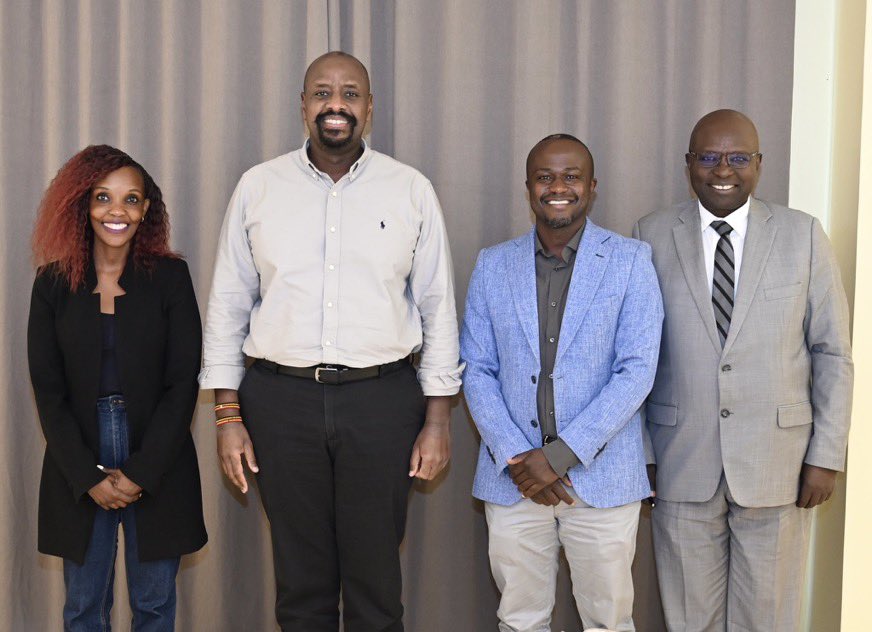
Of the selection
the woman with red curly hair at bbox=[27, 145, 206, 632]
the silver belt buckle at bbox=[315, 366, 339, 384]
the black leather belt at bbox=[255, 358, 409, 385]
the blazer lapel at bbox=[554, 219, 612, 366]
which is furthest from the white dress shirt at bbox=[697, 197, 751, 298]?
the woman with red curly hair at bbox=[27, 145, 206, 632]

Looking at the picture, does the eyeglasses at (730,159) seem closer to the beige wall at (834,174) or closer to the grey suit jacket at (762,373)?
the grey suit jacket at (762,373)

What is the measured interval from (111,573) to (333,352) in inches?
37.4

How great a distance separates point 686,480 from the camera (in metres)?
2.42

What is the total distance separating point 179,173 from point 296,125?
1.55ft

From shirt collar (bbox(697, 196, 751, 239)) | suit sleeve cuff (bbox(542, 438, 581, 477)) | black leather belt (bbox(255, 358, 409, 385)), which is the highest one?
shirt collar (bbox(697, 196, 751, 239))

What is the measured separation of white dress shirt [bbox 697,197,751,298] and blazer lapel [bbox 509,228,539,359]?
52cm

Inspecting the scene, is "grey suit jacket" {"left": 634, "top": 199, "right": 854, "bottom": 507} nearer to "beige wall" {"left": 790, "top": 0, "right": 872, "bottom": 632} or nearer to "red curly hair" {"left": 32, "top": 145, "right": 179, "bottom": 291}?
"beige wall" {"left": 790, "top": 0, "right": 872, "bottom": 632}

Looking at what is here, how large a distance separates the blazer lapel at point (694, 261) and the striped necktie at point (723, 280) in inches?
1.1

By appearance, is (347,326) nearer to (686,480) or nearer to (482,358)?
(482,358)

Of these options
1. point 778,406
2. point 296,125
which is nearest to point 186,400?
point 296,125

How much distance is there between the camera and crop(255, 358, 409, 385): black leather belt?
2.35 meters

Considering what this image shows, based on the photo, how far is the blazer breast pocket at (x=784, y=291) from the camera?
7.84ft

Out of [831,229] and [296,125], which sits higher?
[296,125]

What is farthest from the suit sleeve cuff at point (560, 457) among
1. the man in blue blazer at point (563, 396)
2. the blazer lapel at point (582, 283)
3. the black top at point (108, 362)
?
the black top at point (108, 362)
